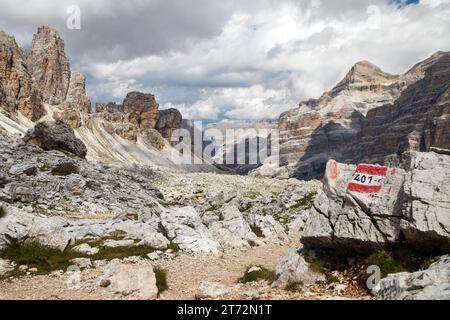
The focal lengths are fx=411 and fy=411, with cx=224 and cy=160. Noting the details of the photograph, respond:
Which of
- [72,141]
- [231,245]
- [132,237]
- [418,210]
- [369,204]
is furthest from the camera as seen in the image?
[72,141]

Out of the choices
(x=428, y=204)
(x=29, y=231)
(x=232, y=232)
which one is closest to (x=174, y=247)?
(x=232, y=232)

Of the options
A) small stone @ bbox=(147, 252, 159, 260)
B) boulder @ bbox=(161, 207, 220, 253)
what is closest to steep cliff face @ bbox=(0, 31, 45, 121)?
boulder @ bbox=(161, 207, 220, 253)

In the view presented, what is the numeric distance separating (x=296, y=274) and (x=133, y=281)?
246 inches

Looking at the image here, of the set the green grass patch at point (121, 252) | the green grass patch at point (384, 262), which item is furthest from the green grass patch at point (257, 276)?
the green grass patch at point (121, 252)

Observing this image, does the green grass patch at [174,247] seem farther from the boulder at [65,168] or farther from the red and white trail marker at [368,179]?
the boulder at [65,168]

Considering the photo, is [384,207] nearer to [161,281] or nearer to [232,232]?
[161,281]

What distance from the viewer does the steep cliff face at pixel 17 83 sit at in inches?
5807

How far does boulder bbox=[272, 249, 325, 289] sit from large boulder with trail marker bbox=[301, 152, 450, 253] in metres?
1.45

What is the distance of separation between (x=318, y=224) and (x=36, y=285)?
39.0ft

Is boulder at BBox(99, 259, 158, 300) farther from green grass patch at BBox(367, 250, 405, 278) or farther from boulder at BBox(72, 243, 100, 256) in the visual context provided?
green grass patch at BBox(367, 250, 405, 278)

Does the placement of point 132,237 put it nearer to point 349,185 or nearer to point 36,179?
point 349,185

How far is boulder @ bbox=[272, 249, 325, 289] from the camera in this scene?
15891mm

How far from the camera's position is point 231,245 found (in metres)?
26.3
